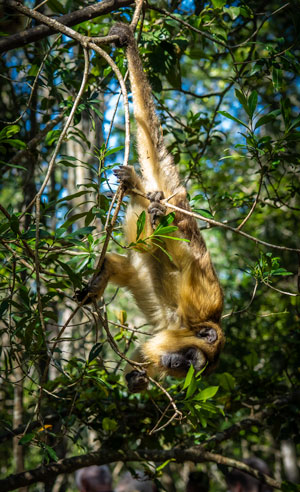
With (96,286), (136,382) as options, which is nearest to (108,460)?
(136,382)

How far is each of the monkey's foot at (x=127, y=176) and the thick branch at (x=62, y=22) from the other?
3.85 feet

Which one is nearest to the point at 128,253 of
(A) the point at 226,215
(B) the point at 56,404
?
(B) the point at 56,404

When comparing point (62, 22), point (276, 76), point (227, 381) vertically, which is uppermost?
point (62, 22)

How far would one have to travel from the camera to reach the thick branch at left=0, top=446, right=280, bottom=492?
4117mm

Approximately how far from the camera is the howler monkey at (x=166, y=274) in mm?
4180

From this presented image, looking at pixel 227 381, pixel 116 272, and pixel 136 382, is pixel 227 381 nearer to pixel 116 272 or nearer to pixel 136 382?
pixel 136 382

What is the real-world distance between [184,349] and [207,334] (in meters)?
0.28

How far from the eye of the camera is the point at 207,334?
4.32 metres

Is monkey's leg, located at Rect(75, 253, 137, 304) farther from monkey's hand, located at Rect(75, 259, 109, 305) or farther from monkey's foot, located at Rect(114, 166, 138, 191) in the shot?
monkey's foot, located at Rect(114, 166, 138, 191)

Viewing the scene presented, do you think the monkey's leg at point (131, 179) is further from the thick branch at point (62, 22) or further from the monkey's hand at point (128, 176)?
the thick branch at point (62, 22)

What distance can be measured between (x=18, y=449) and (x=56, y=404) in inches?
38.5

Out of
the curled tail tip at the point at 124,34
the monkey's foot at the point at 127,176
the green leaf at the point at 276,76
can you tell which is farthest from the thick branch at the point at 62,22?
the green leaf at the point at 276,76

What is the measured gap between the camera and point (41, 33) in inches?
138

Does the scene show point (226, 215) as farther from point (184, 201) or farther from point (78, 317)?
point (184, 201)
